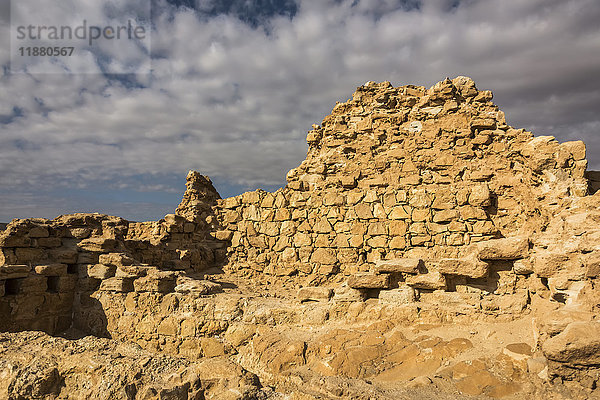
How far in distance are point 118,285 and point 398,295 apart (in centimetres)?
565

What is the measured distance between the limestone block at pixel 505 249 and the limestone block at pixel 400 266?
96cm

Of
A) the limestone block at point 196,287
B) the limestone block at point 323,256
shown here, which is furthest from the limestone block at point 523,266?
the limestone block at point 196,287

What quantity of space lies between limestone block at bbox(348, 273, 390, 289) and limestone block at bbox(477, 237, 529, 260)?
4.93 ft

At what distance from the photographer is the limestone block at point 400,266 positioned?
19.5 feet

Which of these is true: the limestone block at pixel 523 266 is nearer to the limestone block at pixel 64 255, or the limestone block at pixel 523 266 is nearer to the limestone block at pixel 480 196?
the limestone block at pixel 480 196

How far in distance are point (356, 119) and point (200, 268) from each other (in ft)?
18.7

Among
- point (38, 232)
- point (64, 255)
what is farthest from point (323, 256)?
point (38, 232)

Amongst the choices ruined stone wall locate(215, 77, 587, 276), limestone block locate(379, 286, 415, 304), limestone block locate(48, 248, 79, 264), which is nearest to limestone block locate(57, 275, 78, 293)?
limestone block locate(48, 248, 79, 264)

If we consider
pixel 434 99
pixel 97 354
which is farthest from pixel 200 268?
pixel 434 99

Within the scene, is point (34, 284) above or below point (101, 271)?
below

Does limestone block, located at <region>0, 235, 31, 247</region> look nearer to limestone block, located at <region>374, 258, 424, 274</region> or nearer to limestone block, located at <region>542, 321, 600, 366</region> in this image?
limestone block, located at <region>374, 258, 424, 274</region>

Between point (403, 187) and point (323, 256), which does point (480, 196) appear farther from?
point (323, 256)

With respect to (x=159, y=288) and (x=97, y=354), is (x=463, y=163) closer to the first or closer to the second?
(x=159, y=288)

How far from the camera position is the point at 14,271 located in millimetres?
7414
